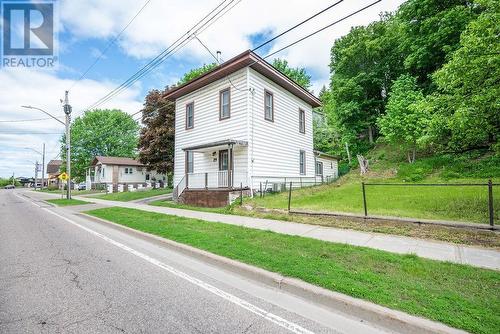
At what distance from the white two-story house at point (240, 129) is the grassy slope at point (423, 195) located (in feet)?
8.47

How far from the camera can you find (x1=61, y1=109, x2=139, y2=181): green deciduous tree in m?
52.3

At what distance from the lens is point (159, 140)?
23188 mm

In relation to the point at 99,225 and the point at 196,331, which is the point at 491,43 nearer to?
the point at 196,331

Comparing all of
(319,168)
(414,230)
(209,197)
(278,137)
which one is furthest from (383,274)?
(319,168)

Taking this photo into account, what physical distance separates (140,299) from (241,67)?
13045mm

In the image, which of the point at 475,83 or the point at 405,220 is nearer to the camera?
the point at 405,220

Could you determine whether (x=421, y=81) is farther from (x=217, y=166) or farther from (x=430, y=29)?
(x=217, y=166)

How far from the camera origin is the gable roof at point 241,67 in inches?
544

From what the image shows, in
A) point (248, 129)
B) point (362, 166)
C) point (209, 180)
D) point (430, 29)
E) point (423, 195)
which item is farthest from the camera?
point (362, 166)

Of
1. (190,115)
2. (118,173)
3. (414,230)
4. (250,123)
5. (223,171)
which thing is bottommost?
(414,230)

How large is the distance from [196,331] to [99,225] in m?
9.05

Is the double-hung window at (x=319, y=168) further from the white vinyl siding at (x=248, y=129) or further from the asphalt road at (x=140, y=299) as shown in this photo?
the asphalt road at (x=140, y=299)

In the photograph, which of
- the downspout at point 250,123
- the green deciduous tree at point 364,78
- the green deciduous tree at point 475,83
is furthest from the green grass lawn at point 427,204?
the green deciduous tree at point 364,78

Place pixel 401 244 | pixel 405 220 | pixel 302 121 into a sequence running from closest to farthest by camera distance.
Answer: pixel 401 244, pixel 405 220, pixel 302 121
